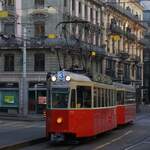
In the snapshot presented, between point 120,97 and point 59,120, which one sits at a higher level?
point 120,97

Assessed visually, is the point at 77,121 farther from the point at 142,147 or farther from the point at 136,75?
the point at 136,75

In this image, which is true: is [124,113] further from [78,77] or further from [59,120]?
[59,120]

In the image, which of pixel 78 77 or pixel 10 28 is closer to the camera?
pixel 78 77

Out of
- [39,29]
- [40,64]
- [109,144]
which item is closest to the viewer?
[109,144]

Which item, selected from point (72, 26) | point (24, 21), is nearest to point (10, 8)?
point (24, 21)

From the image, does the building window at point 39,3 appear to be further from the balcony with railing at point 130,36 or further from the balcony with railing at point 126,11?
the balcony with railing at point 130,36

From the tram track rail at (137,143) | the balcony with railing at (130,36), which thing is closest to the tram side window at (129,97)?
the tram track rail at (137,143)

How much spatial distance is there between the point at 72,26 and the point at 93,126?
41.1 m

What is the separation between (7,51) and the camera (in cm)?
6681

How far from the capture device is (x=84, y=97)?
24859mm

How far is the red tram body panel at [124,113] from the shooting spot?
115 ft

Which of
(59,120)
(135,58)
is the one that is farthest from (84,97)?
(135,58)

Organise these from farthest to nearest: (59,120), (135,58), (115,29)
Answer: (135,58)
(115,29)
(59,120)

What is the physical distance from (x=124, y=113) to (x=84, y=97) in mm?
12408
